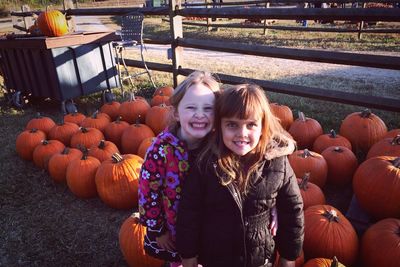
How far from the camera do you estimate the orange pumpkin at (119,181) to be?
296 centimetres

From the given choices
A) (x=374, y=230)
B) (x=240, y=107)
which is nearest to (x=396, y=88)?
(x=374, y=230)

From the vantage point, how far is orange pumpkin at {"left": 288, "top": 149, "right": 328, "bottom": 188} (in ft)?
9.63

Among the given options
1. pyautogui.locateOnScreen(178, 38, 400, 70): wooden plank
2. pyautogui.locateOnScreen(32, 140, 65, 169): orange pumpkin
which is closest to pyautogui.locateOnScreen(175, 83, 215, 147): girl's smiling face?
pyautogui.locateOnScreen(32, 140, 65, 169): orange pumpkin

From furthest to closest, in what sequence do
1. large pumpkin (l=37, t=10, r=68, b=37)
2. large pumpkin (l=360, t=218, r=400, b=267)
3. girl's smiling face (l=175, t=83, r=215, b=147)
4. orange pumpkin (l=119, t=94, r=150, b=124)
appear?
large pumpkin (l=37, t=10, r=68, b=37)
orange pumpkin (l=119, t=94, r=150, b=124)
large pumpkin (l=360, t=218, r=400, b=267)
girl's smiling face (l=175, t=83, r=215, b=147)

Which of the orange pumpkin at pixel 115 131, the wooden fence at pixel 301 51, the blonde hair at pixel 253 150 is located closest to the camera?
the blonde hair at pixel 253 150

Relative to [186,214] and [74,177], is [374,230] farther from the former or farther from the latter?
[74,177]

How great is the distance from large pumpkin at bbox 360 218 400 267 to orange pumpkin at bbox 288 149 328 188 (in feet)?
2.47

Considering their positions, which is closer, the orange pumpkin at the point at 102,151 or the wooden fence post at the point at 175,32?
the orange pumpkin at the point at 102,151

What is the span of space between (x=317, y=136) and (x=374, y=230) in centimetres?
156

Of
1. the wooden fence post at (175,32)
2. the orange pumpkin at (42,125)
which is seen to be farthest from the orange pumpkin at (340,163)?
the orange pumpkin at (42,125)

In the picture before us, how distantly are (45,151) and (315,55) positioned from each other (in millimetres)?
3344

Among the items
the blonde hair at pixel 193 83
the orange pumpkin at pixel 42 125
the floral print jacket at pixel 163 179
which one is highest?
the blonde hair at pixel 193 83

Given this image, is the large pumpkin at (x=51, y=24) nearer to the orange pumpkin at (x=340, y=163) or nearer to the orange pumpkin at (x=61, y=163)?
the orange pumpkin at (x=61, y=163)

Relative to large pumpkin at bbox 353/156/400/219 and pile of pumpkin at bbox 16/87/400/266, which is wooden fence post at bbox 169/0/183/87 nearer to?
pile of pumpkin at bbox 16/87/400/266
